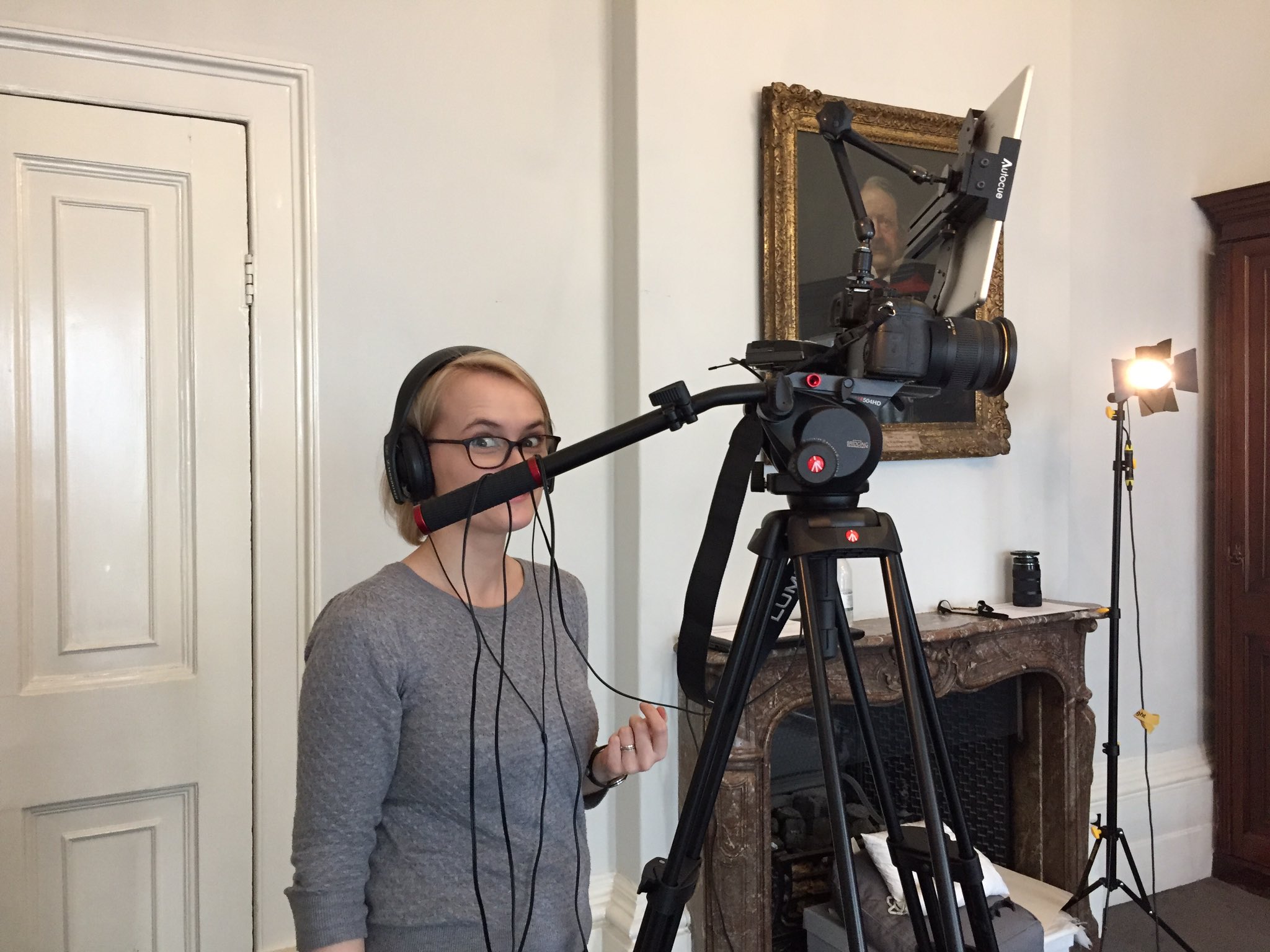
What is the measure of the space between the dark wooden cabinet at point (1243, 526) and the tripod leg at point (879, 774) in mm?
2279

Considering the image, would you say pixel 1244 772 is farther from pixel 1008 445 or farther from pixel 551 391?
pixel 551 391

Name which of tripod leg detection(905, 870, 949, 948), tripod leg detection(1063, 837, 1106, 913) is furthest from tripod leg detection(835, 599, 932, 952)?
tripod leg detection(1063, 837, 1106, 913)

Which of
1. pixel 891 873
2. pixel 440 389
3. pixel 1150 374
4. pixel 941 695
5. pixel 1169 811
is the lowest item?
pixel 1169 811

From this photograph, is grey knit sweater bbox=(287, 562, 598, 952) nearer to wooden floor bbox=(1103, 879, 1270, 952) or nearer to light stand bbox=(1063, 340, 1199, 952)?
light stand bbox=(1063, 340, 1199, 952)

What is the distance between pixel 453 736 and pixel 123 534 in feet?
3.79

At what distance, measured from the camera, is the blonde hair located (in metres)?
1.11

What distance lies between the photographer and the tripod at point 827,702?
3.28ft

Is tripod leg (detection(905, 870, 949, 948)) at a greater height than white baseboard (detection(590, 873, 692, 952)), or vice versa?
tripod leg (detection(905, 870, 949, 948))

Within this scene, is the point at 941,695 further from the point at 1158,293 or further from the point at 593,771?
the point at 1158,293

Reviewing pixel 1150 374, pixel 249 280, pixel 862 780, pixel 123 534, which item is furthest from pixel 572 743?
A: pixel 1150 374

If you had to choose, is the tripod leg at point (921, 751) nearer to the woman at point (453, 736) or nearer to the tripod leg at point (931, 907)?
the tripod leg at point (931, 907)

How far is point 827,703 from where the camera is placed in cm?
102

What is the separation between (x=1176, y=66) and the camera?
9.93 feet

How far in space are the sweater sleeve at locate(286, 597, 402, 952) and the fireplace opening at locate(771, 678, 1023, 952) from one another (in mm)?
1365
